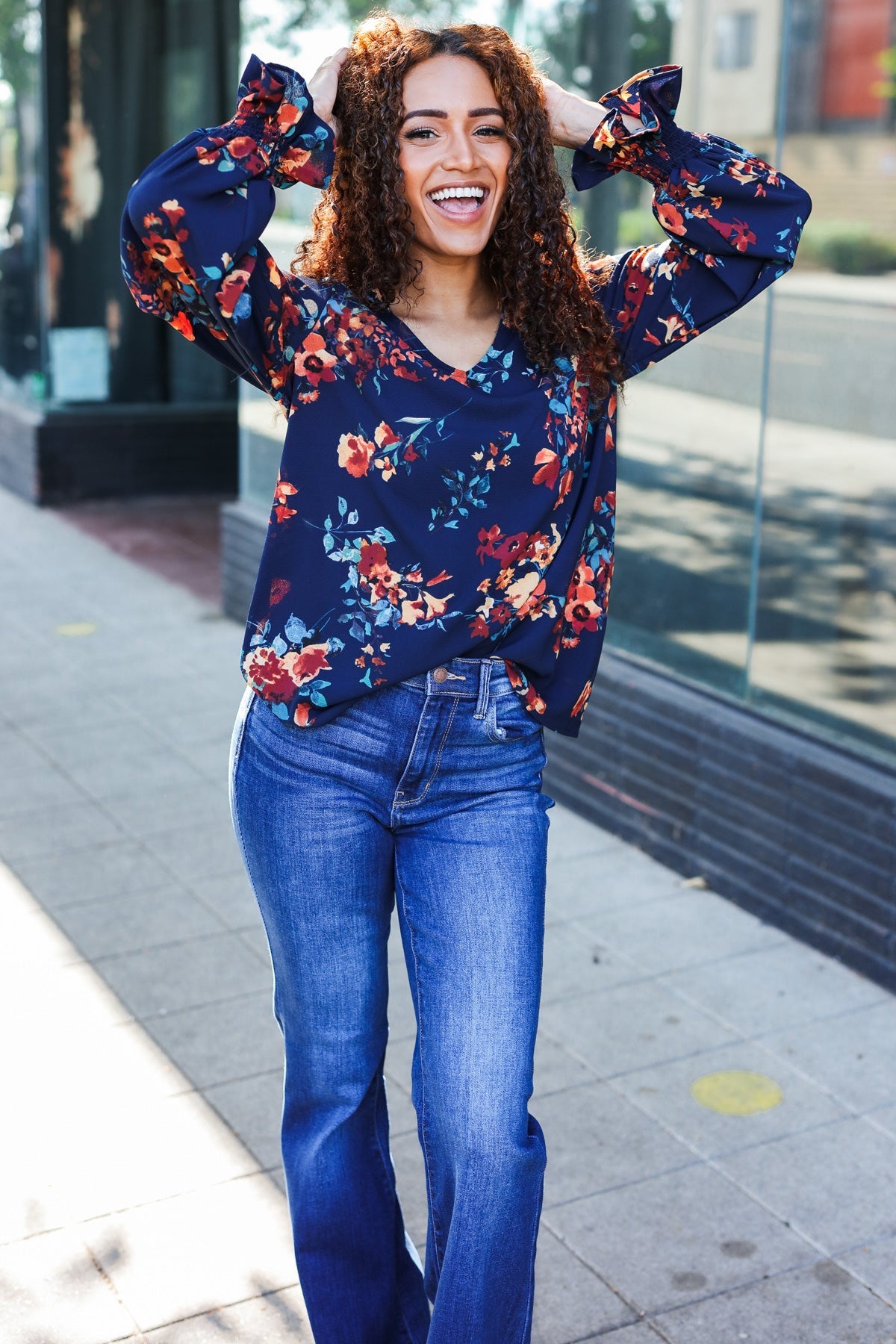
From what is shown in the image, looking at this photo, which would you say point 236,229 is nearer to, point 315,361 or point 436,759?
point 315,361

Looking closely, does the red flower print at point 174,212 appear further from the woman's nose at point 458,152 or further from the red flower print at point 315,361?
the woman's nose at point 458,152

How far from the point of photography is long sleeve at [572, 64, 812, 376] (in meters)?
2.48

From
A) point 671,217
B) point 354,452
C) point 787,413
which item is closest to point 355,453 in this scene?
point 354,452

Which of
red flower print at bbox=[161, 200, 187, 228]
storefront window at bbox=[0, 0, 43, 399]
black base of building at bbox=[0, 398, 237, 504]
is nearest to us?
red flower print at bbox=[161, 200, 187, 228]

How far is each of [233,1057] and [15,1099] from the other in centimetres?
49

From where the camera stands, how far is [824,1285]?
3057 mm

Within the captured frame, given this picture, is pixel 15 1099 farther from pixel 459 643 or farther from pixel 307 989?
pixel 459 643

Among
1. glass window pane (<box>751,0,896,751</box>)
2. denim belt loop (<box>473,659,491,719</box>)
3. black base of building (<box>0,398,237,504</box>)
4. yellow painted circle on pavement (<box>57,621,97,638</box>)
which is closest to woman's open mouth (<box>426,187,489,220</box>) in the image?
denim belt loop (<box>473,659,491,719</box>)

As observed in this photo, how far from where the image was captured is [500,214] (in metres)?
2.44

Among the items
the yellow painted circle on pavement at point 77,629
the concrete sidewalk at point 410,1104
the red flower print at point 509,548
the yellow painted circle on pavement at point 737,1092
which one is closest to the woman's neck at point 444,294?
the red flower print at point 509,548

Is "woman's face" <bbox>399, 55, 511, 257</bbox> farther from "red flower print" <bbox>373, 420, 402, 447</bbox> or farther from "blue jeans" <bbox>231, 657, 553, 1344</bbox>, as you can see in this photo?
"blue jeans" <bbox>231, 657, 553, 1344</bbox>

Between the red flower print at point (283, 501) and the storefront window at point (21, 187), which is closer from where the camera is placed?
the red flower print at point (283, 501)

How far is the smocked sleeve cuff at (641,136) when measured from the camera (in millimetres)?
2490

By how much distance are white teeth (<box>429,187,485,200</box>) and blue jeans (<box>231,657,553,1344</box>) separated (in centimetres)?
66
